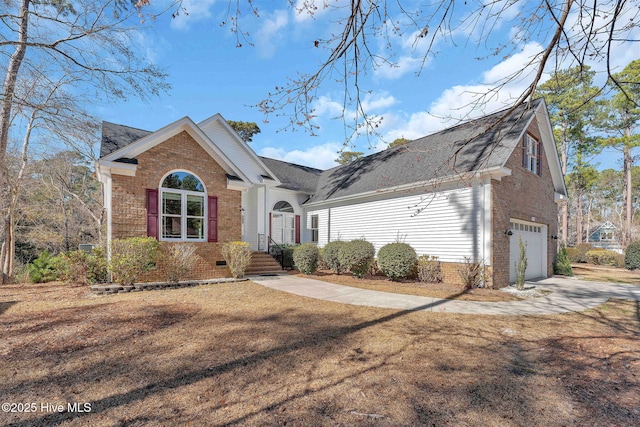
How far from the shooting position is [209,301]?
7.44 metres

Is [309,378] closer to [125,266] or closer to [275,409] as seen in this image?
[275,409]

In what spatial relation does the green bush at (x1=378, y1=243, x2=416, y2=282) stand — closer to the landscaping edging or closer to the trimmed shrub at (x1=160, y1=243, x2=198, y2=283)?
the landscaping edging

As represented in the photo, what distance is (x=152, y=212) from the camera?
976cm

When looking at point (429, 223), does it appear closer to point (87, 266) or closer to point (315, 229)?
point (315, 229)

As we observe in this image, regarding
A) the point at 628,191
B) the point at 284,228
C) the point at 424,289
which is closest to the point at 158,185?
the point at 284,228

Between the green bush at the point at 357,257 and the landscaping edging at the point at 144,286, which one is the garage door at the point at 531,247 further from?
the landscaping edging at the point at 144,286

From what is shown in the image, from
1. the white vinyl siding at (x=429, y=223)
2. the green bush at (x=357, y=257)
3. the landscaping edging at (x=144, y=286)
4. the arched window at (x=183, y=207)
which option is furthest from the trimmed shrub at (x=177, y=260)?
the white vinyl siding at (x=429, y=223)

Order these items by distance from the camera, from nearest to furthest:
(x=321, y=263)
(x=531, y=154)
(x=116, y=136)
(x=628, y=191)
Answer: (x=116, y=136) < (x=531, y=154) < (x=321, y=263) < (x=628, y=191)

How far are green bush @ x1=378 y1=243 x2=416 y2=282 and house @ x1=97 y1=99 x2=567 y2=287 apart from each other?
2.76 feet

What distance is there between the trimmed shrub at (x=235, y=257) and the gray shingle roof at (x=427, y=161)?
607 cm

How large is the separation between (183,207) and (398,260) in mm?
8293

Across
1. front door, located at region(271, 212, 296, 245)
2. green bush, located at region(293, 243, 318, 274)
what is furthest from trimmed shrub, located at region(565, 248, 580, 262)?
green bush, located at region(293, 243, 318, 274)

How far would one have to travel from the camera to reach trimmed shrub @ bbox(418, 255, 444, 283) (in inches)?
430

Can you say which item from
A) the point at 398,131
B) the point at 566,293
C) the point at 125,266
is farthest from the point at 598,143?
the point at 125,266
